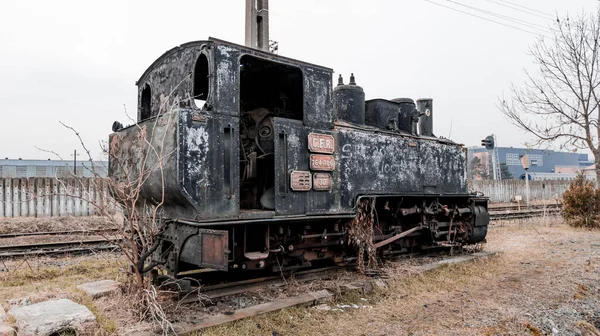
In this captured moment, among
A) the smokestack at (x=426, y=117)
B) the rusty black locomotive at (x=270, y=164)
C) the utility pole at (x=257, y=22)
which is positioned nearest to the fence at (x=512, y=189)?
the utility pole at (x=257, y=22)

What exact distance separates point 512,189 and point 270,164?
77.6 feet

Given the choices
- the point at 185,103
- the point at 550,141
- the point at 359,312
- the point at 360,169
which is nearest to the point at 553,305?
the point at 359,312

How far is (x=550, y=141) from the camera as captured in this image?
50.2 feet

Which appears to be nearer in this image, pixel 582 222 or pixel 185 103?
pixel 185 103

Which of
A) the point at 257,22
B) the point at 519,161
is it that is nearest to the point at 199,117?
the point at 257,22

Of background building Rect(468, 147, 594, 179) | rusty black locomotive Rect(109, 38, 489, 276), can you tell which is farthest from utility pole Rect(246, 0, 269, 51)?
background building Rect(468, 147, 594, 179)

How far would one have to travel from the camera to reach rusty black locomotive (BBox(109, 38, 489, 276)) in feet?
15.5

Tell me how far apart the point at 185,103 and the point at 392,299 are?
3723mm

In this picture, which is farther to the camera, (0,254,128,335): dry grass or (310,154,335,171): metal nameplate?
(310,154,335,171): metal nameplate

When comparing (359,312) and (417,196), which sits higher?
(417,196)

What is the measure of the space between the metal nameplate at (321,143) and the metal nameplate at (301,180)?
37 cm

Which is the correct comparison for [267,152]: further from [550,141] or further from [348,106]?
[550,141]

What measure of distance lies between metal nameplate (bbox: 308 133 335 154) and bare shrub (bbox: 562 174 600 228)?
10890mm

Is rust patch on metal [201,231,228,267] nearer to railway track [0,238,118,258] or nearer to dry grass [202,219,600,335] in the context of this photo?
dry grass [202,219,600,335]
